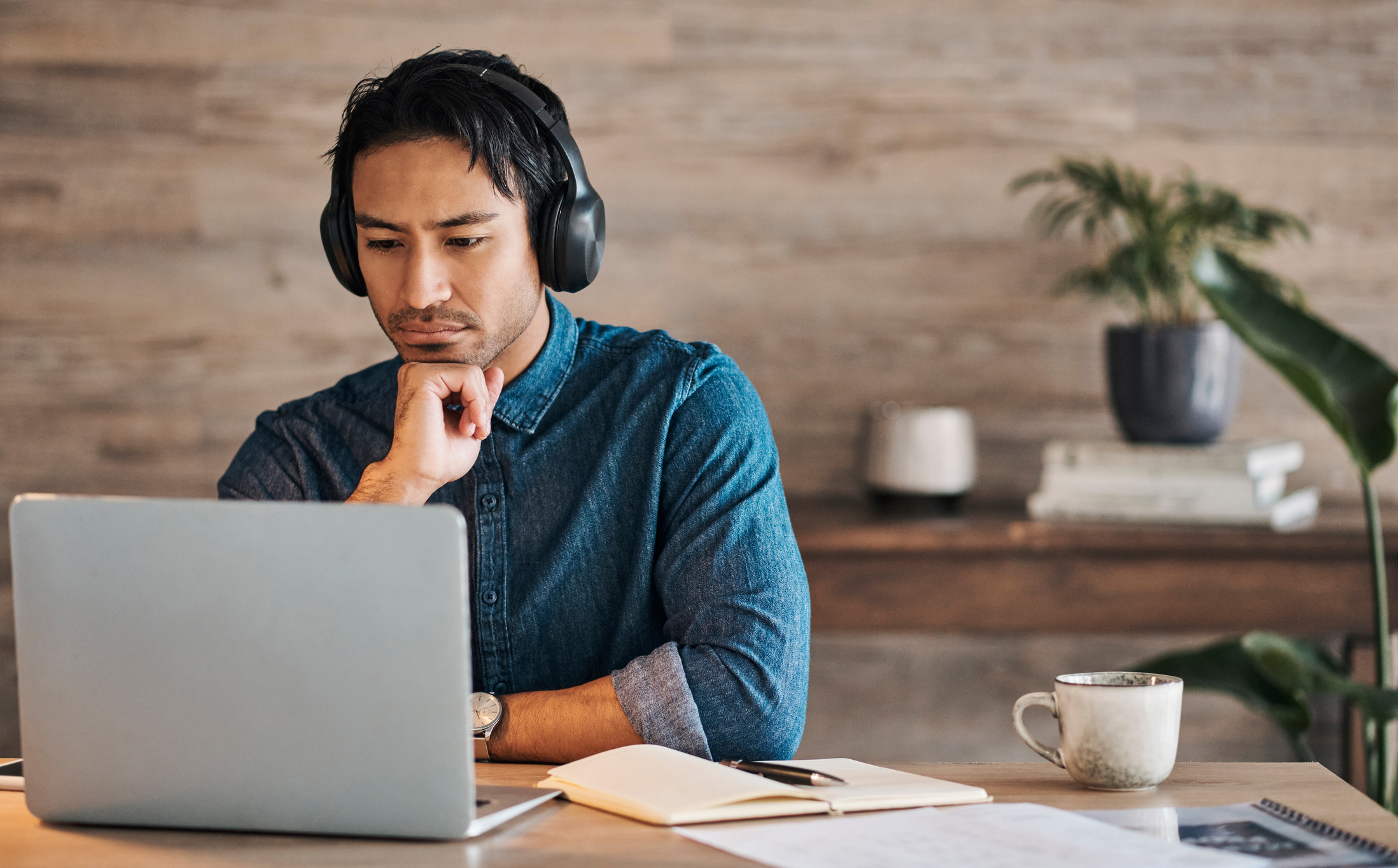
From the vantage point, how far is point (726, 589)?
1.18 metres

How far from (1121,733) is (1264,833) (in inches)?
4.8

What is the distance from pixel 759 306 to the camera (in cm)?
225

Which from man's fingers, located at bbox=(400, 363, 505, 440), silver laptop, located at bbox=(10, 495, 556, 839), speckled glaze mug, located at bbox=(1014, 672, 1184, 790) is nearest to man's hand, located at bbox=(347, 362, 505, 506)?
man's fingers, located at bbox=(400, 363, 505, 440)

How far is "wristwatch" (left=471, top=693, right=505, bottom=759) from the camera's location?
106 centimetres

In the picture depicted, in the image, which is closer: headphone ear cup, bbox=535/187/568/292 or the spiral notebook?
the spiral notebook

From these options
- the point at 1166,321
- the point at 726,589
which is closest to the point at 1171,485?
the point at 1166,321

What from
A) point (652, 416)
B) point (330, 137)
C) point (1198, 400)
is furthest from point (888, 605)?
point (330, 137)

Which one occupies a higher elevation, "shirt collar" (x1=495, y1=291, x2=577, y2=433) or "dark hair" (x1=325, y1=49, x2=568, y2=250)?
"dark hair" (x1=325, y1=49, x2=568, y2=250)

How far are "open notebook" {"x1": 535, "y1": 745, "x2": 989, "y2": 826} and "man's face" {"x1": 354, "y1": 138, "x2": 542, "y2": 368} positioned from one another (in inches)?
19.8

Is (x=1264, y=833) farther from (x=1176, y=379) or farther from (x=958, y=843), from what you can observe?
(x=1176, y=379)

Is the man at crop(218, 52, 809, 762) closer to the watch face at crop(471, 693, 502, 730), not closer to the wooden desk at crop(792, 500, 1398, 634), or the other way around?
the watch face at crop(471, 693, 502, 730)

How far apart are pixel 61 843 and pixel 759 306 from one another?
1608 mm

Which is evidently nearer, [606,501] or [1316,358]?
[606,501]

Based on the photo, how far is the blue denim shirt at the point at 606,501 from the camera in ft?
3.90
